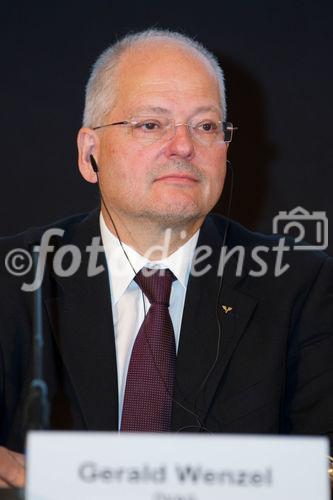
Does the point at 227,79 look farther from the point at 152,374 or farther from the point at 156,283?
the point at 152,374

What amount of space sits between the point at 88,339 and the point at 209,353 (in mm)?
332

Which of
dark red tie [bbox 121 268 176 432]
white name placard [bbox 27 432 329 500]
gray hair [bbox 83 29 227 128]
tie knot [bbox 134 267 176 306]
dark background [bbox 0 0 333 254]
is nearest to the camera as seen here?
white name placard [bbox 27 432 329 500]

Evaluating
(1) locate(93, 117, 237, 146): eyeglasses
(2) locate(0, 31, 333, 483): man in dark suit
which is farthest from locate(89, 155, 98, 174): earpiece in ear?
(1) locate(93, 117, 237, 146): eyeglasses

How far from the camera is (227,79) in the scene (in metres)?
2.87

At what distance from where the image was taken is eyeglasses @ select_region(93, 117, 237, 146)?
7.90ft

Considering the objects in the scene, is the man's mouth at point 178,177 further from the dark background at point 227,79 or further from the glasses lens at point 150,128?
the dark background at point 227,79

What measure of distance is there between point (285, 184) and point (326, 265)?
384mm

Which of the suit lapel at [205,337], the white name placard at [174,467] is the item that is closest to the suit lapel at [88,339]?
the suit lapel at [205,337]

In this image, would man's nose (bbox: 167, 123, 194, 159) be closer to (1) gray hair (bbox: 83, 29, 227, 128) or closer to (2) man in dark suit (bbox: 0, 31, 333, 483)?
(2) man in dark suit (bbox: 0, 31, 333, 483)

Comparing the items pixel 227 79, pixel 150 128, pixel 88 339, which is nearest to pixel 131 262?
pixel 88 339

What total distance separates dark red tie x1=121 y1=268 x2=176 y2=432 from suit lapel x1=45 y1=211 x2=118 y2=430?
0.05 metres

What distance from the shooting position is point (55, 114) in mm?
2826

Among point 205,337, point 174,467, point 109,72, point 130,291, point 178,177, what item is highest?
point 109,72

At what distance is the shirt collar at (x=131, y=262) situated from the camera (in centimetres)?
244
